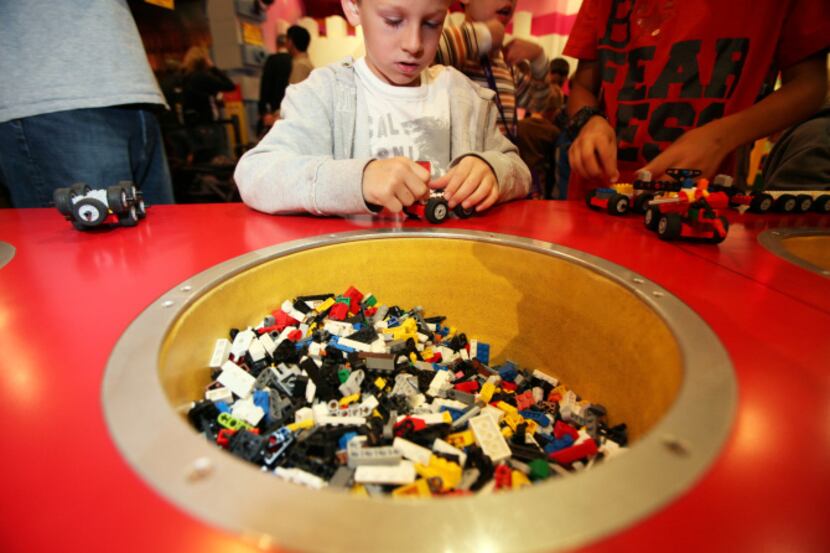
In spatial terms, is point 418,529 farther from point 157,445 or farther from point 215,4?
point 215,4

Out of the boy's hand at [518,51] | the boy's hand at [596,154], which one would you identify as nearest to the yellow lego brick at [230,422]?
the boy's hand at [596,154]

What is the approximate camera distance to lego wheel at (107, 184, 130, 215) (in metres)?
0.75

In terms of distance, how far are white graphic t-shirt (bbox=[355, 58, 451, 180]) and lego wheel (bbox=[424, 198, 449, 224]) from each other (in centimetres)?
33

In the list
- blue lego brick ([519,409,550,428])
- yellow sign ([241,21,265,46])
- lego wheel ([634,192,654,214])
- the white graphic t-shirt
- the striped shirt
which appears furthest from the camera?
yellow sign ([241,21,265,46])

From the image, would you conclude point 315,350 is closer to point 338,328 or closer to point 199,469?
point 338,328

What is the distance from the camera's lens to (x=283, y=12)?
5047 millimetres

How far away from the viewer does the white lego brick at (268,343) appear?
585mm

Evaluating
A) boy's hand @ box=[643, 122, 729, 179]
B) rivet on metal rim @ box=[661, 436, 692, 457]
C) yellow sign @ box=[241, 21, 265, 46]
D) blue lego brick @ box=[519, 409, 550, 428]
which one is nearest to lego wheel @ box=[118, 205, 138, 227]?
blue lego brick @ box=[519, 409, 550, 428]

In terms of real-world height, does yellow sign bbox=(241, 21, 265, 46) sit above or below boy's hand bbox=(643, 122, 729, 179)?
above

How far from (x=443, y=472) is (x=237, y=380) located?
0.27 metres

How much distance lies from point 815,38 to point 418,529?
1436 millimetres

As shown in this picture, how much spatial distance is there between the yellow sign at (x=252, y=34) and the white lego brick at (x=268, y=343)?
4.98 m

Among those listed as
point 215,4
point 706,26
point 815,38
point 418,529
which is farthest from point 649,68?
point 215,4

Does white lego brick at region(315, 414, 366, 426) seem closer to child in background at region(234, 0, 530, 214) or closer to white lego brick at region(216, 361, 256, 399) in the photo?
white lego brick at region(216, 361, 256, 399)
